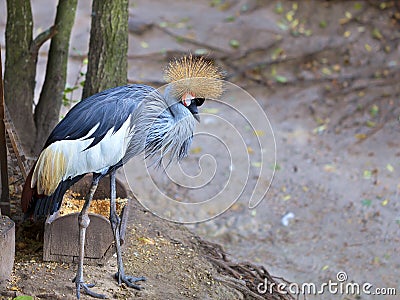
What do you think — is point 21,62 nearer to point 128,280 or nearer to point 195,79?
point 195,79

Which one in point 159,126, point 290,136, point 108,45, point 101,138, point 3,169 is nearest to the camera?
point 101,138

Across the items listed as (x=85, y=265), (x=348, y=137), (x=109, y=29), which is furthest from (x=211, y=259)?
(x=348, y=137)

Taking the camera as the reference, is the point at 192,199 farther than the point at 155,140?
Yes

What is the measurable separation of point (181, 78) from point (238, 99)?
12.8ft

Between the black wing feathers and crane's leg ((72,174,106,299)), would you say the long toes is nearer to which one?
crane's leg ((72,174,106,299))

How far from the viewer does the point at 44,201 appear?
3.07 m

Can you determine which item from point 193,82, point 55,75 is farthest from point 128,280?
point 55,75

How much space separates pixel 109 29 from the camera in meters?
4.00

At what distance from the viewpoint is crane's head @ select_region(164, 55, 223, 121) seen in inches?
121

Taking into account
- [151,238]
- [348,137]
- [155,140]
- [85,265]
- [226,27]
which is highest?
[226,27]

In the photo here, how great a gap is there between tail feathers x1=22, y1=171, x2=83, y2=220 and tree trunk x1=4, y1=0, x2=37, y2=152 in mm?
1311

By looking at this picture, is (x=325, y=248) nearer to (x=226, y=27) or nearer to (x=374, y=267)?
(x=374, y=267)

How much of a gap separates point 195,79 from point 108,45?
112 centimetres

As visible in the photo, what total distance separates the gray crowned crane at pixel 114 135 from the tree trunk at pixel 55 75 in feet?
4.50
